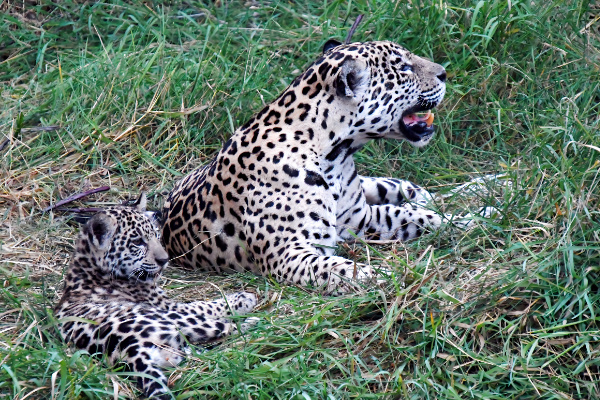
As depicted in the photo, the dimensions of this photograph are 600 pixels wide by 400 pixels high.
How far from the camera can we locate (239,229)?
7.57 m

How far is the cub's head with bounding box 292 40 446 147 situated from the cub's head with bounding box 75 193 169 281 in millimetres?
1625

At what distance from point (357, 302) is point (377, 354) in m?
0.40

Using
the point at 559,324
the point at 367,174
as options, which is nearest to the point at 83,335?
the point at 559,324

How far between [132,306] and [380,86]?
2477mm

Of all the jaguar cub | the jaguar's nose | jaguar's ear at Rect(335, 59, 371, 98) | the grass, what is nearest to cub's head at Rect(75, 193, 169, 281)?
the jaguar cub

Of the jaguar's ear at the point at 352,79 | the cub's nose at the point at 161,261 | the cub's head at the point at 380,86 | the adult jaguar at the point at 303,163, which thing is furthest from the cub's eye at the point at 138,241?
the jaguar's ear at the point at 352,79

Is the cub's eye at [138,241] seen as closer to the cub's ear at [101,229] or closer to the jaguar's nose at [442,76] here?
the cub's ear at [101,229]

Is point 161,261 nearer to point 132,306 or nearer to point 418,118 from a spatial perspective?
point 132,306

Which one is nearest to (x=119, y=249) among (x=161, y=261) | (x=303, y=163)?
(x=161, y=261)

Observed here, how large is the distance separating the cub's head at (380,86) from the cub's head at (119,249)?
163cm

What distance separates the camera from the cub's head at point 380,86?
7.39 meters

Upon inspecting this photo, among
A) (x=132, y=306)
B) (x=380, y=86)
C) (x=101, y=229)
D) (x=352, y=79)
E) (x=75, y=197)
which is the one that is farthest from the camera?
(x=75, y=197)

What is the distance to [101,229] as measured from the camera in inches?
273

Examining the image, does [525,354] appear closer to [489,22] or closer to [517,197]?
[517,197]
